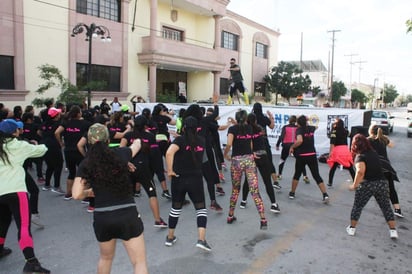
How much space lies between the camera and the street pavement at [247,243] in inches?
162

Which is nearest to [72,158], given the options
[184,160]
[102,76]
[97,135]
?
[184,160]

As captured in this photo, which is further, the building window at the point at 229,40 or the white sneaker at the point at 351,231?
the building window at the point at 229,40

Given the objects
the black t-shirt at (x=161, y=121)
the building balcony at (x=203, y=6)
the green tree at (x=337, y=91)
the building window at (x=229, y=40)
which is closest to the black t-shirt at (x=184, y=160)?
the black t-shirt at (x=161, y=121)

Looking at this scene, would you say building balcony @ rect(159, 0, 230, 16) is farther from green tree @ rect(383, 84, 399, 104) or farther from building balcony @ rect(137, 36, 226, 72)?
green tree @ rect(383, 84, 399, 104)

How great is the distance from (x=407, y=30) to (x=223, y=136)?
708 centimetres

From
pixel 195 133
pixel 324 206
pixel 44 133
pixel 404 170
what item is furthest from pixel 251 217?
pixel 404 170

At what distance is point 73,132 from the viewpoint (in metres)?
6.42

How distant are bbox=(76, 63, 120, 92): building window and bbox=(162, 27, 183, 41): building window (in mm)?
5689

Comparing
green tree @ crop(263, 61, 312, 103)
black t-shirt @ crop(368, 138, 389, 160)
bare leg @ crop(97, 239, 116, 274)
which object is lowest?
bare leg @ crop(97, 239, 116, 274)

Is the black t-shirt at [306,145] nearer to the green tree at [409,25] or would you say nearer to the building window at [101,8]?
the green tree at [409,25]

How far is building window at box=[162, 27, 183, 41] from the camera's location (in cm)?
2625

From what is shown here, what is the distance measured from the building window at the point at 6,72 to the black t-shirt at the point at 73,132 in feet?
41.3

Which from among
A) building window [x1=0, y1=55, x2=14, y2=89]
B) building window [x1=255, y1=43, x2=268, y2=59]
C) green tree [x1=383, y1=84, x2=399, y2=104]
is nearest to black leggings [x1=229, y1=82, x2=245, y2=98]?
building window [x1=0, y1=55, x2=14, y2=89]

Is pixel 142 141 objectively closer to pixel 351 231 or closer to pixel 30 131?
pixel 351 231
